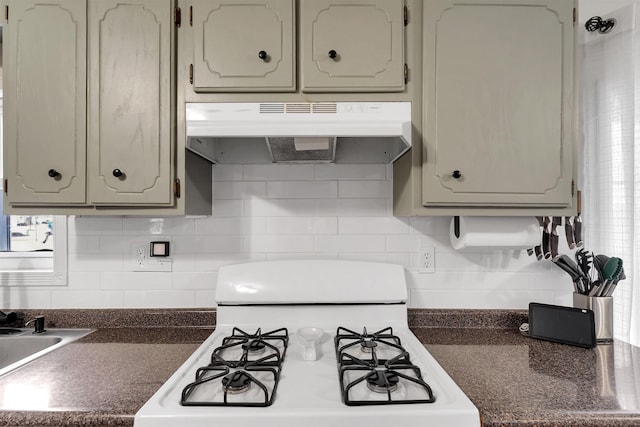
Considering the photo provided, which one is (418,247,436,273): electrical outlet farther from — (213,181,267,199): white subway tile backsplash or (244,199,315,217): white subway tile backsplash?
(213,181,267,199): white subway tile backsplash

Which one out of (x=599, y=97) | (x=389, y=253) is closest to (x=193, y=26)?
(x=389, y=253)

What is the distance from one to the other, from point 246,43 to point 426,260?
119cm

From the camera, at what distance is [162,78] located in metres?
1.34

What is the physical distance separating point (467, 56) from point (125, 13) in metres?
1.25

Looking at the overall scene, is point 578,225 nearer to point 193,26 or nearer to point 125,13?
point 193,26

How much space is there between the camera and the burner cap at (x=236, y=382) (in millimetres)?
1004

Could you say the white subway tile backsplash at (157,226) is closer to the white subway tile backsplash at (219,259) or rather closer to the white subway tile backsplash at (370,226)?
the white subway tile backsplash at (219,259)

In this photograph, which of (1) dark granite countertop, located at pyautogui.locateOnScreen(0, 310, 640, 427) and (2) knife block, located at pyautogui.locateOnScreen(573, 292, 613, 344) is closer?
(1) dark granite countertop, located at pyautogui.locateOnScreen(0, 310, 640, 427)

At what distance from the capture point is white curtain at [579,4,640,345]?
5.08ft

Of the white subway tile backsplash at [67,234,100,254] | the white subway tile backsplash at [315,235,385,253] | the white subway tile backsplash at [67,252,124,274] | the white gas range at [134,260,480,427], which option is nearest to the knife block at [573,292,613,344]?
the white gas range at [134,260,480,427]

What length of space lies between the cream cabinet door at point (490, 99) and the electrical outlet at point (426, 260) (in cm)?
42

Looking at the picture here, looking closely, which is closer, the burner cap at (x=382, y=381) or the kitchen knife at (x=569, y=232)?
the burner cap at (x=382, y=381)

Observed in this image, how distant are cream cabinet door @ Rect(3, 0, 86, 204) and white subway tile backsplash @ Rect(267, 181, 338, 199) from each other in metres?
0.75

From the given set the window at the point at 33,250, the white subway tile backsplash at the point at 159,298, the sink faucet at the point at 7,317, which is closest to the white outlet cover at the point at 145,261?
the white subway tile backsplash at the point at 159,298
